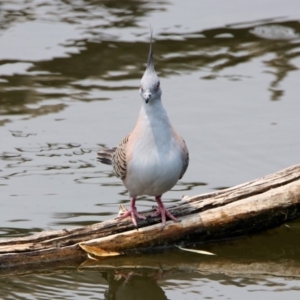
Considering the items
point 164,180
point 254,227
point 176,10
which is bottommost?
point 254,227

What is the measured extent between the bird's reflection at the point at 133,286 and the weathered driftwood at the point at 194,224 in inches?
7.4

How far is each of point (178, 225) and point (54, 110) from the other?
11.1ft

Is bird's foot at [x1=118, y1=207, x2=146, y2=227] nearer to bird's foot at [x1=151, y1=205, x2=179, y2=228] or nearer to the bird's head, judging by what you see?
bird's foot at [x1=151, y1=205, x2=179, y2=228]

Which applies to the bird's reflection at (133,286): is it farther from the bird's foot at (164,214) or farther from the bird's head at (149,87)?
the bird's head at (149,87)

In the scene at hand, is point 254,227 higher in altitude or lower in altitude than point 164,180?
lower

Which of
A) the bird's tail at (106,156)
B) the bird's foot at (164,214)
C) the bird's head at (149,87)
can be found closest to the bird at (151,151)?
the bird's head at (149,87)

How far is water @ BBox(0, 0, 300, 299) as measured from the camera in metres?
6.98

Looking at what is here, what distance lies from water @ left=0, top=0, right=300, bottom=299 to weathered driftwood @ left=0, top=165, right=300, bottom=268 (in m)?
0.15

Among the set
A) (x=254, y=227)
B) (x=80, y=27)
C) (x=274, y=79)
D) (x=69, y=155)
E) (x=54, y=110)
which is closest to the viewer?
(x=254, y=227)

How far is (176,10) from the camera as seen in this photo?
12594 mm

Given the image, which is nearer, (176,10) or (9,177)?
(9,177)

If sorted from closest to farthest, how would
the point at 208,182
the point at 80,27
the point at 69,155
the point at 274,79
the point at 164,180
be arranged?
the point at 164,180 < the point at 208,182 < the point at 69,155 < the point at 274,79 < the point at 80,27

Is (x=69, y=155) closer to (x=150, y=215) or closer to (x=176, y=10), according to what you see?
(x=150, y=215)

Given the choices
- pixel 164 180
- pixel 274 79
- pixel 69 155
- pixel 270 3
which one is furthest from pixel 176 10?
pixel 164 180
